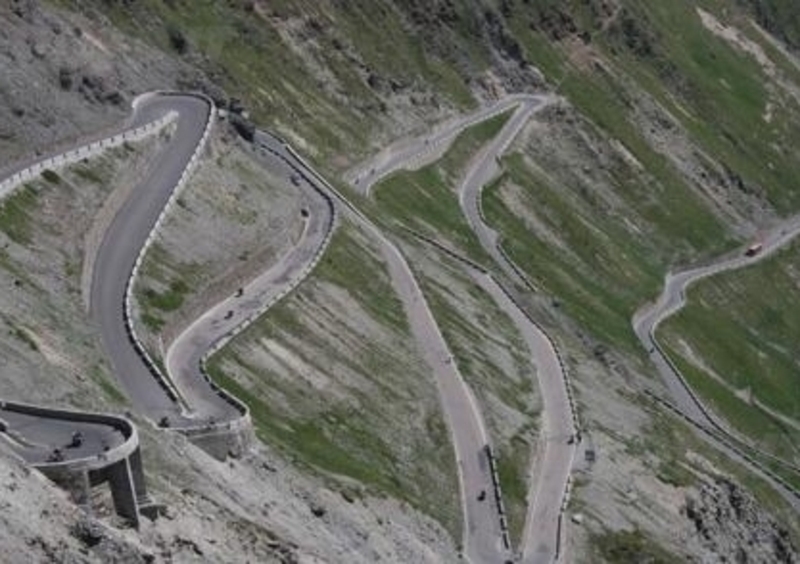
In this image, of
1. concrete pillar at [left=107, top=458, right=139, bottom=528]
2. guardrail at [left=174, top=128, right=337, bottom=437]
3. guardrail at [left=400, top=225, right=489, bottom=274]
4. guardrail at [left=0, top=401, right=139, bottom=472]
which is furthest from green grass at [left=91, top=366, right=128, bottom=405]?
guardrail at [left=400, top=225, right=489, bottom=274]

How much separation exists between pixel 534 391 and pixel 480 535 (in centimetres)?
2933

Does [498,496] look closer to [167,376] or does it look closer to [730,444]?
[167,376]

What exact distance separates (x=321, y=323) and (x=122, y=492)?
46429mm

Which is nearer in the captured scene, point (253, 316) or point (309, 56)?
point (253, 316)

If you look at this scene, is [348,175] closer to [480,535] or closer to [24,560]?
[480,535]

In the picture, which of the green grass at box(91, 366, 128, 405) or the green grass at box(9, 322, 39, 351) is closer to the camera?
the green grass at box(9, 322, 39, 351)

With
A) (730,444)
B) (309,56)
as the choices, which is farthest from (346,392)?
(309,56)

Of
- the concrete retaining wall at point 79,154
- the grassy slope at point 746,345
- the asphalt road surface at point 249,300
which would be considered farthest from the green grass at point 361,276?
the grassy slope at point 746,345

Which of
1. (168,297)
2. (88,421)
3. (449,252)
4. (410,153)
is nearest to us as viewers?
(88,421)

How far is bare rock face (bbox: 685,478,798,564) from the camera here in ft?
325

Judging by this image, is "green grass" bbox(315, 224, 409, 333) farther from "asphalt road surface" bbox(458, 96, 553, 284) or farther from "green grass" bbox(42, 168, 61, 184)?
"asphalt road surface" bbox(458, 96, 553, 284)

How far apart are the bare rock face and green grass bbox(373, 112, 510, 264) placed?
4865 cm

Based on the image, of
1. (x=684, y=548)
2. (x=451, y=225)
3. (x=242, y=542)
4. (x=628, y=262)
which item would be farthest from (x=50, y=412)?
(x=628, y=262)

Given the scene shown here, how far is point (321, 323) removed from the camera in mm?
98438
